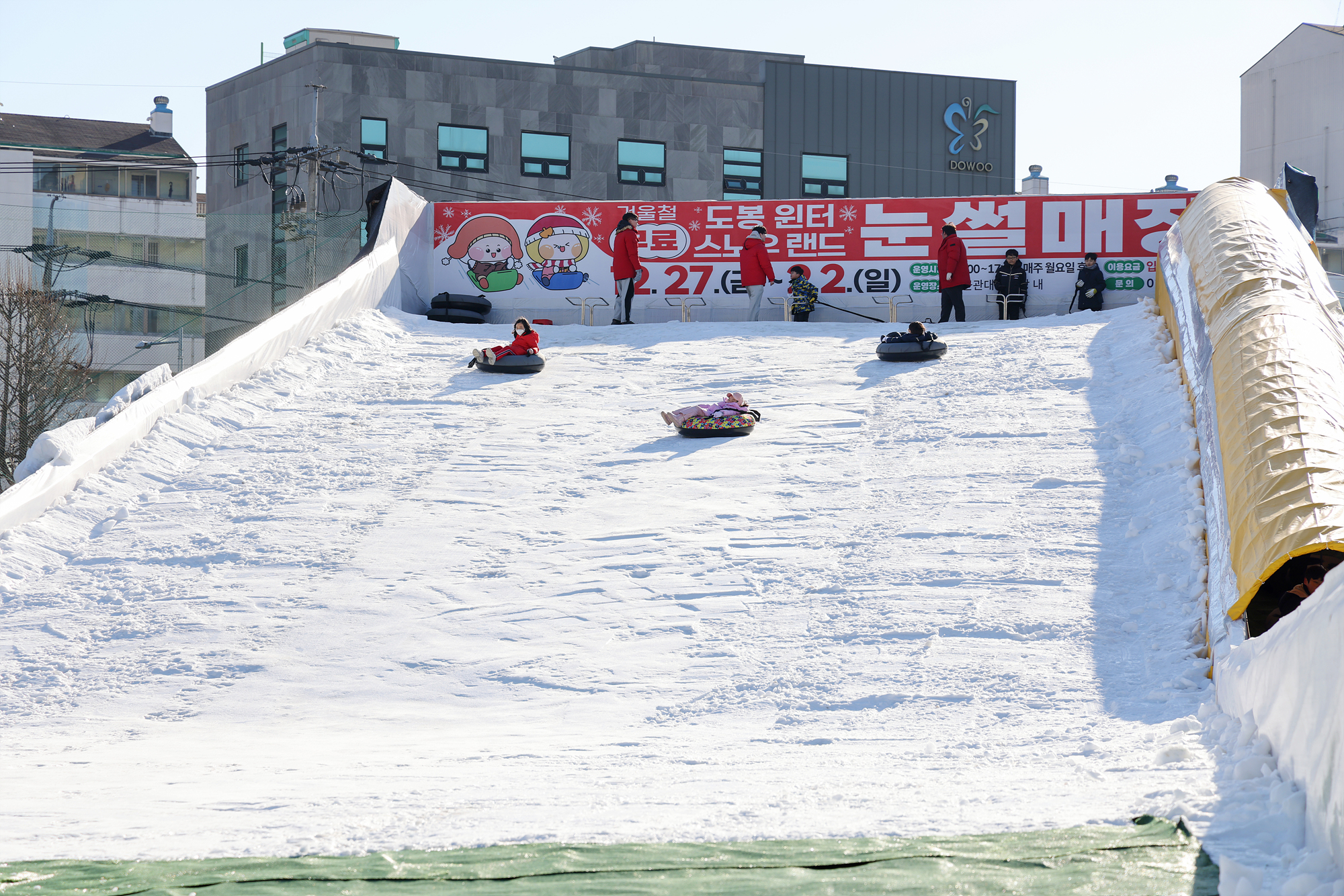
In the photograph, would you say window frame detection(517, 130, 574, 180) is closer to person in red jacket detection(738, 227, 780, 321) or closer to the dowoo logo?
the dowoo logo

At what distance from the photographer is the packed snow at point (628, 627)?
4.98m

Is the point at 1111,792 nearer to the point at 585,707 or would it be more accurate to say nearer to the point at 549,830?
the point at 549,830

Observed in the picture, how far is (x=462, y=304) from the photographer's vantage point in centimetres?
1905

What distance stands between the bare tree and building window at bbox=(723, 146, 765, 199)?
20816 mm

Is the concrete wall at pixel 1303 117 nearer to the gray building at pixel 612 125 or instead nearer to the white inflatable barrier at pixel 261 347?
the gray building at pixel 612 125

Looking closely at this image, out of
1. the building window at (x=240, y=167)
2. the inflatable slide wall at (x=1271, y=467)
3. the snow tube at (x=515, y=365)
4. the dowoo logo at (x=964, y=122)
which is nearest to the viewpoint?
the inflatable slide wall at (x=1271, y=467)

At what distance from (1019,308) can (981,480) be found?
30.9 feet

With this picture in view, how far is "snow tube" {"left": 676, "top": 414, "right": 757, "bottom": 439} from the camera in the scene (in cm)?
1159

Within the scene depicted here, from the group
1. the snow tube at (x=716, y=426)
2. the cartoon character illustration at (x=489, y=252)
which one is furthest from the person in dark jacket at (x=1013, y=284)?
the snow tube at (x=716, y=426)

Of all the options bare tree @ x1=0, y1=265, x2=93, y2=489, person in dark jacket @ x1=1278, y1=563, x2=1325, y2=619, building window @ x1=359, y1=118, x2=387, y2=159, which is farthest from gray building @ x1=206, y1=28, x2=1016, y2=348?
person in dark jacket @ x1=1278, y1=563, x2=1325, y2=619

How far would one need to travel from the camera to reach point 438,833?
468 centimetres

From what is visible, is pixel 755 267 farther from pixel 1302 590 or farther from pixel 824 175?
pixel 824 175

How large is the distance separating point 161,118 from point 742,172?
90.8ft

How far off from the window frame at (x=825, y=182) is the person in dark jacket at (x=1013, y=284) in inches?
1012
